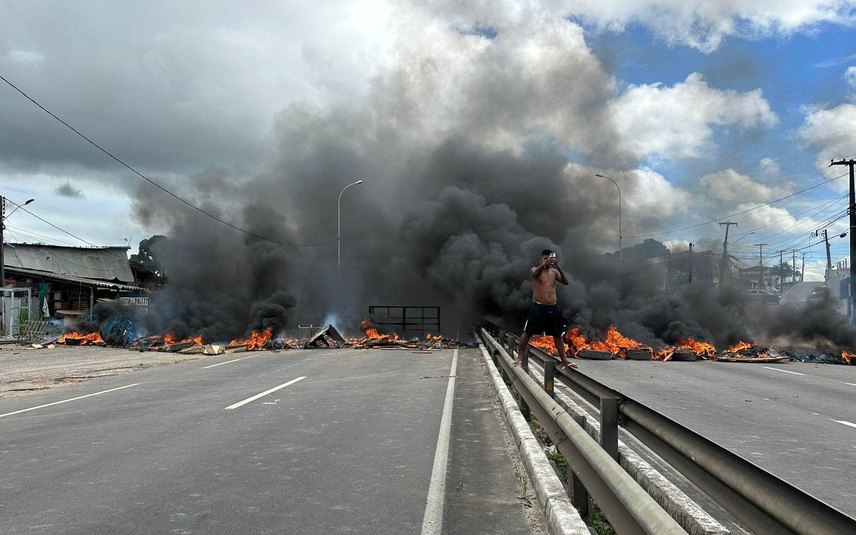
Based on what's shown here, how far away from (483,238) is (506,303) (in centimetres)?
641

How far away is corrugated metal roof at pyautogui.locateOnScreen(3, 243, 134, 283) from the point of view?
51625mm

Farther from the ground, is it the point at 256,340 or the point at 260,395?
the point at 260,395

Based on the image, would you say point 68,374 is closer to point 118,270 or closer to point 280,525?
point 280,525

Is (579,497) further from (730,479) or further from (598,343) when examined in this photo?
(598,343)

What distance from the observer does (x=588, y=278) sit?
3344 centimetres

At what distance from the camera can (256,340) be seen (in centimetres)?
2569

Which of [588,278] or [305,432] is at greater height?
[588,278]

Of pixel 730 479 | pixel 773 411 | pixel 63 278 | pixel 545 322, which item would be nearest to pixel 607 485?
pixel 730 479

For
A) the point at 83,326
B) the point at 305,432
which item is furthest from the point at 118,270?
the point at 305,432

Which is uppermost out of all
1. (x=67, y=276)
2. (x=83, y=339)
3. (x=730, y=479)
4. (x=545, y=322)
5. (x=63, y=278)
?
(x=67, y=276)

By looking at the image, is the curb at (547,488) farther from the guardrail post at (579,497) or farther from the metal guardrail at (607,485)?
the metal guardrail at (607,485)

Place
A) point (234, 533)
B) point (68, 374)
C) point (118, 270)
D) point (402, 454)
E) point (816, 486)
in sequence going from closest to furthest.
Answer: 1. point (234, 533)
2. point (816, 486)
3. point (402, 454)
4. point (68, 374)
5. point (118, 270)

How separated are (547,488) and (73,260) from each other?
6233 cm

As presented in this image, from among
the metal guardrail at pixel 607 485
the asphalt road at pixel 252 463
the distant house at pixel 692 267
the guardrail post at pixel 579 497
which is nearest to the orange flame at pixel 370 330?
the asphalt road at pixel 252 463
